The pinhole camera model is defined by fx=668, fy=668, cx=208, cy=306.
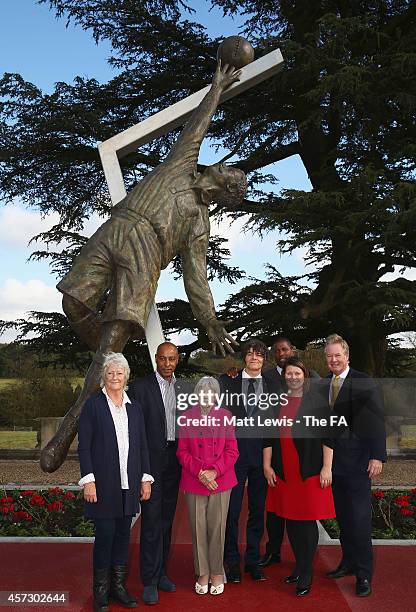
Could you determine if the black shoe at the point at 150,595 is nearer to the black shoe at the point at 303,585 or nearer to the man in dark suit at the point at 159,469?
the man in dark suit at the point at 159,469

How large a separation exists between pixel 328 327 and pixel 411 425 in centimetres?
469

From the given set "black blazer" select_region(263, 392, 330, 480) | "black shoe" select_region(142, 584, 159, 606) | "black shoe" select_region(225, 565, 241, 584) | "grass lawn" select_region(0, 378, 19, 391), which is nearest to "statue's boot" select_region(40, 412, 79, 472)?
"black shoe" select_region(142, 584, 159, 606)

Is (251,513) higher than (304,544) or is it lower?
higher

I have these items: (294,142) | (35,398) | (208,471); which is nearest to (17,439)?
(35,398)

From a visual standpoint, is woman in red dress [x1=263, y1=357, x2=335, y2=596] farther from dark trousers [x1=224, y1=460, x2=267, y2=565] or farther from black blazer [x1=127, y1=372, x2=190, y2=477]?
black blazer [x1=127, y1=372, x2=190, y2=477]

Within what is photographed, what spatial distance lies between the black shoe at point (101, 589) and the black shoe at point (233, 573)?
909 mm

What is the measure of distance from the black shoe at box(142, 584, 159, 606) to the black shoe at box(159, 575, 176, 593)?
0.18 m

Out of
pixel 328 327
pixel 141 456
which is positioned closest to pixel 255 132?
pixel 328 327

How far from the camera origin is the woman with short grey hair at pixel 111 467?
3.79 meters

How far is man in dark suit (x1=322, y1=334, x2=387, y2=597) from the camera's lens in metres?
4.34

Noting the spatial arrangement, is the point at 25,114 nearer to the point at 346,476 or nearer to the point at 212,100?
the point at 212,100

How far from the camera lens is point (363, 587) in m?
4.25

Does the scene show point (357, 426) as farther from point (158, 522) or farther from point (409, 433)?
point (409, 433)

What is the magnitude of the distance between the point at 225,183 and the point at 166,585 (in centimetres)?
326
